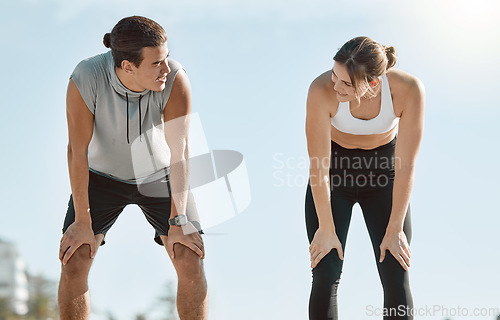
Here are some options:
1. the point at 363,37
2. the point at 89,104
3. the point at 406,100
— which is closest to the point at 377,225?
the point at 406,100

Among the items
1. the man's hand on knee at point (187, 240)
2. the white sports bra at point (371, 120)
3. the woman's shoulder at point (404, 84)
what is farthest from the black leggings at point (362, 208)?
the man's hand on knee at point (187, 240)

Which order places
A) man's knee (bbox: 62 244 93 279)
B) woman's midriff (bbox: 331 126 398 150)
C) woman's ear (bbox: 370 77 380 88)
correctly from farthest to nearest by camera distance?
woman's midriff (bbox: 331 126 398 150), man's knee (bbox: 62 244 93 279), woman's ear (bbox: 370 77 380 88)

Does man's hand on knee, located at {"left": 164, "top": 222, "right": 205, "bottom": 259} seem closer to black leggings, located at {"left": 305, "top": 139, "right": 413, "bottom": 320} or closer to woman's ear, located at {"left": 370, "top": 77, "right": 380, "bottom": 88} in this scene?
black leggings, located at {"left": 305, "top": 139, "right": 413, "bottom": 320}

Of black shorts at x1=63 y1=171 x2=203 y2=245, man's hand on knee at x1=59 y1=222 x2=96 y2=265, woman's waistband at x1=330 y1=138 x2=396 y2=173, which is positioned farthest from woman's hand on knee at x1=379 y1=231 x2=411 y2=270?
man's hand on knee at x1=59 y1=222 x2=96 y2=265

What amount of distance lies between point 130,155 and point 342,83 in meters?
1.32

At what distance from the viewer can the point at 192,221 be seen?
361 cm

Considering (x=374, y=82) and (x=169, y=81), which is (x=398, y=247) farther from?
(x=169, y=81)

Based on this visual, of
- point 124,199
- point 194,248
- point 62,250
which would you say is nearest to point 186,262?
point 194,248

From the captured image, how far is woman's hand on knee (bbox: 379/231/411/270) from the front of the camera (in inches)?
132

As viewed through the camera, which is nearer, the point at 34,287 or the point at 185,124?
the point at 185,124

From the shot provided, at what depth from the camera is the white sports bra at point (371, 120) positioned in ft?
11.4

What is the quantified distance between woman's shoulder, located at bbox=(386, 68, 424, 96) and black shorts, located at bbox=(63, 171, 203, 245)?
1336mm

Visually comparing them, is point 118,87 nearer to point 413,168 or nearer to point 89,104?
point 89,104

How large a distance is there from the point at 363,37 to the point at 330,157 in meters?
0.71
